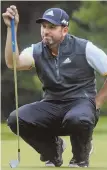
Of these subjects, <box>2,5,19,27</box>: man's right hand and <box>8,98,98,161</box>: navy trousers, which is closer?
<box>2,5,19,27</box>: man's right hand

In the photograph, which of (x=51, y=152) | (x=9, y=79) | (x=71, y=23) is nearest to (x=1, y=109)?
(x=9, y=79)

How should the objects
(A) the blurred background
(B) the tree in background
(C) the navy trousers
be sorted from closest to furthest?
(C) the navy trousers → (B) the tree in background → (A) the blurred background

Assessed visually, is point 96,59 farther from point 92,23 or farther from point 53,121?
point 92,23

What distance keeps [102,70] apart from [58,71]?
37 cm

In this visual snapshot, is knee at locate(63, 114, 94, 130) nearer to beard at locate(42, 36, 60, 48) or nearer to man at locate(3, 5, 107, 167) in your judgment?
man at locate(3, 5, 107, 167)

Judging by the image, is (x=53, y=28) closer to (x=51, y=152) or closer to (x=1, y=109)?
(x=51, y=152)

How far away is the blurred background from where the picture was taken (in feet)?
64.3

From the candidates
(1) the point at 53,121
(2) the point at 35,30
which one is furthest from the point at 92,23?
(1) the point at 53,121

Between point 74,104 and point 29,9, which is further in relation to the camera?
point 29,9

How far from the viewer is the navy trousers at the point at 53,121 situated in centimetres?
570

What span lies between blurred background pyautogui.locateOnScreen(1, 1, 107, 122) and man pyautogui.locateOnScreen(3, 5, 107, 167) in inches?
514

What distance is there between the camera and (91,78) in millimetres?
5914

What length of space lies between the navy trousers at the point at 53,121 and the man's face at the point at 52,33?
0.51 m

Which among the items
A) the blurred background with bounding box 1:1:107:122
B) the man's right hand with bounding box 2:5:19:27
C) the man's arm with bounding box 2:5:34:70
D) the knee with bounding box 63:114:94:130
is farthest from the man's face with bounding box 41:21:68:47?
the blurred background with bounding box 1:1:107:122
